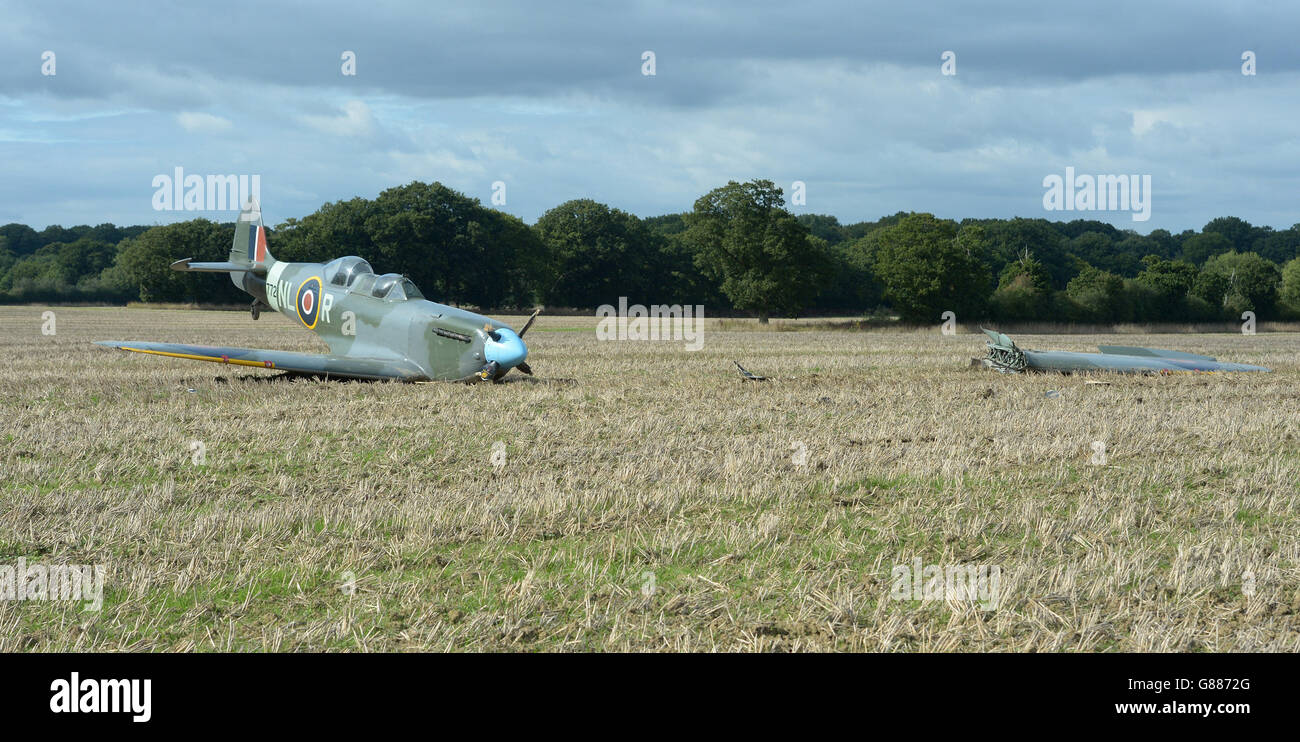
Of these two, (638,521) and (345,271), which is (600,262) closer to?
(345,271)

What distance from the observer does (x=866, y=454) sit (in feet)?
33.5

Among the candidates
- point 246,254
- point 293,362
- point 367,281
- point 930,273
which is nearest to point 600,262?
point 930,273

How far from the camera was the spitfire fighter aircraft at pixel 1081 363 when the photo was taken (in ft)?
70.0

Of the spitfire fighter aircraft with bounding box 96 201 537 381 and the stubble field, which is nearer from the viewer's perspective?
the stubble field

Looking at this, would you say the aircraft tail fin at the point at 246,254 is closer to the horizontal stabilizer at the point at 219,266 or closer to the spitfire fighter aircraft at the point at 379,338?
the horizontal stabilizer at the point at 219,266

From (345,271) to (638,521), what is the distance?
45.9ft

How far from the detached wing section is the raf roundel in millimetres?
2884

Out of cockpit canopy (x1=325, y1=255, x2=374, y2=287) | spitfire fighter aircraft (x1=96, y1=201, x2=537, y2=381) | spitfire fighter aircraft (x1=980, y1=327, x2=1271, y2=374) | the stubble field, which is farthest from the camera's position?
spitfire fighter aircraft (x1=980, y1=327, x2=1271, y2=374)

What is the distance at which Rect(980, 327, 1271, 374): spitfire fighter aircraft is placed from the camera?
21.3 meters

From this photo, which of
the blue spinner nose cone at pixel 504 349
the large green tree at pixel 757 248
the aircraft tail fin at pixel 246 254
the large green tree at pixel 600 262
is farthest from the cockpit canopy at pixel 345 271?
the large green tree at pixel 600 262

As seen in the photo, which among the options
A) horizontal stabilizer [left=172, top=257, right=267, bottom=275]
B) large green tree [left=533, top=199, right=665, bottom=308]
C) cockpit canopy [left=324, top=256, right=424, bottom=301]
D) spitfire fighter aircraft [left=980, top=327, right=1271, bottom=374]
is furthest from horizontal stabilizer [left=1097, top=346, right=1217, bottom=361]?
large green tree [left=533, top=199, right=665, bottom=308]

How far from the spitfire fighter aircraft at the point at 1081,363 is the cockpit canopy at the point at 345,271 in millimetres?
13555

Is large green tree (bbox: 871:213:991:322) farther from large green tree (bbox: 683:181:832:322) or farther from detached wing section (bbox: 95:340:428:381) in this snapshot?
detached wing section (bbox: 95:340:428:381)
